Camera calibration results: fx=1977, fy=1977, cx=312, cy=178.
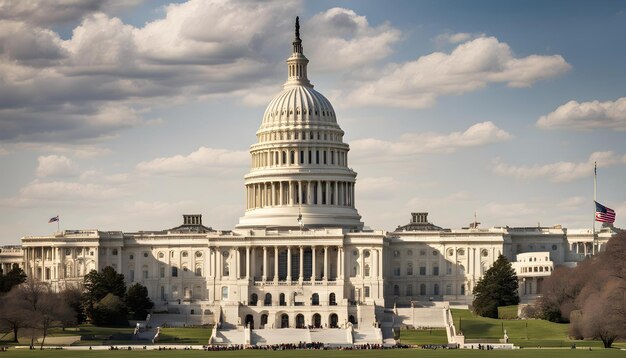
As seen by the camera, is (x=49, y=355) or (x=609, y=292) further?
(x=609, y=292)

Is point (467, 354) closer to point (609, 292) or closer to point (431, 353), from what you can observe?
point (431, 353)

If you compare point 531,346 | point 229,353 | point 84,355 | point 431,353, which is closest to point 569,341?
point 531,346

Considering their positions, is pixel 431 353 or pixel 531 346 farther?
pixel 531 346

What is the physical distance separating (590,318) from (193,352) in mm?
37954

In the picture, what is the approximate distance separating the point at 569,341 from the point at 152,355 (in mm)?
44109

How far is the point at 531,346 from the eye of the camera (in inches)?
7643

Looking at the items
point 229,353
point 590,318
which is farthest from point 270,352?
point 590,318

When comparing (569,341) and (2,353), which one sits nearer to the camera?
(2,353)

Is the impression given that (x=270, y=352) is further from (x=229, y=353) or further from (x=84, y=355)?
(x=84, y=355)

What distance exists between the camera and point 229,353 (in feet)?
613

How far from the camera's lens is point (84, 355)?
17838 centimetres

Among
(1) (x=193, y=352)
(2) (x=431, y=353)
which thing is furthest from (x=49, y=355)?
(2) (x=431, y=353)

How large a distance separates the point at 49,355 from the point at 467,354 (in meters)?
37.5

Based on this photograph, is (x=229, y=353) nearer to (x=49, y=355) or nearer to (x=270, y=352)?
(x=270, y=352)
